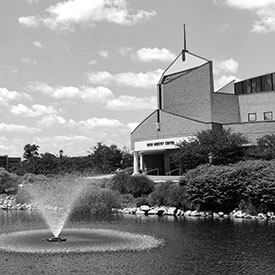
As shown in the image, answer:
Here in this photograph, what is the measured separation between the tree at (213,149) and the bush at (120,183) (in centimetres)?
773

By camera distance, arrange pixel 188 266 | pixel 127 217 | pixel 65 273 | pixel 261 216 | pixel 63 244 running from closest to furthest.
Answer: pixel 65 273, pixel 188 266, pixel 63 244, pixel 261 216, pixel 127 217

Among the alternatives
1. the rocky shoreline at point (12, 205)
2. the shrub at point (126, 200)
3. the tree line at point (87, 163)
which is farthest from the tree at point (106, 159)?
the shrub at point (126, 200)

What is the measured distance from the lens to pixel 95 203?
38.5 meters

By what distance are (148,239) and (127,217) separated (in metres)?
12.0

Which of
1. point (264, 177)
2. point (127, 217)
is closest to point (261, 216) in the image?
point (264, 177)

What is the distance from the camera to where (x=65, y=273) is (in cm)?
1602

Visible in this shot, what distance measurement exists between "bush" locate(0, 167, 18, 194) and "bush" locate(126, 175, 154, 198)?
676 inches

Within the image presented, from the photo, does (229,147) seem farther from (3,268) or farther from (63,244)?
Answer: (3,268)

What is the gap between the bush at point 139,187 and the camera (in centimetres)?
4356

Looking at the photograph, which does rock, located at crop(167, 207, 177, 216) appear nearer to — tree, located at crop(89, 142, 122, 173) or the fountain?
the fountain

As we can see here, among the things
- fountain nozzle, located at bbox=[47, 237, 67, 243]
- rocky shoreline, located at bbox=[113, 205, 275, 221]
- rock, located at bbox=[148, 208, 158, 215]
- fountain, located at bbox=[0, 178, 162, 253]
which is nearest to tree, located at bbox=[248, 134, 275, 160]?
rocky shoreline, located at bbox=[113, 205, 275, 221]

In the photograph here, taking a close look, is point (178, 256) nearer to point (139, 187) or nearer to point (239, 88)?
point (139, 187)

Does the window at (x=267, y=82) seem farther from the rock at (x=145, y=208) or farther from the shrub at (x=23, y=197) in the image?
the shrub at (x=23, y=197)

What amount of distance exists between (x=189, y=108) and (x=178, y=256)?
44.6 m
